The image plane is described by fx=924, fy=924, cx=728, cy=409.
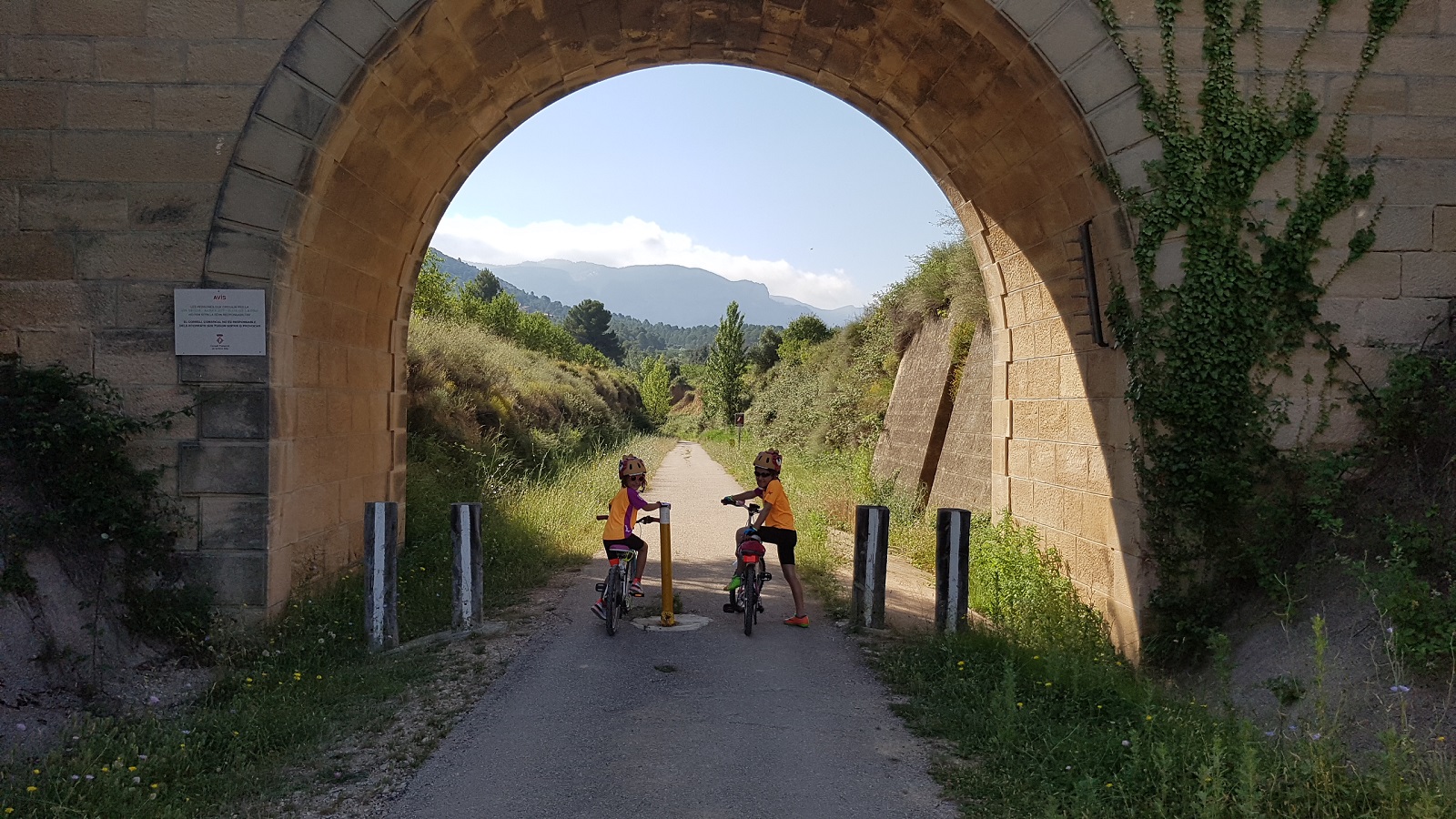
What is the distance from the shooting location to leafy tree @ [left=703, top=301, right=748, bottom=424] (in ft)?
177

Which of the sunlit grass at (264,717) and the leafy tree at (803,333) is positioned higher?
the leafy tree at (803,333)

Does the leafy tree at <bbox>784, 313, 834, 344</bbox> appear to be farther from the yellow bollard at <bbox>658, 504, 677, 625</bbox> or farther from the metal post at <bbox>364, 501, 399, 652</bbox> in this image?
the metal post at <bbox>364, 501, 399, 652</bbox>

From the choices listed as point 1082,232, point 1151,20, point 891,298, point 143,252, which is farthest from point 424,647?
point 891,298

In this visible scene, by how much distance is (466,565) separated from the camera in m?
7.59

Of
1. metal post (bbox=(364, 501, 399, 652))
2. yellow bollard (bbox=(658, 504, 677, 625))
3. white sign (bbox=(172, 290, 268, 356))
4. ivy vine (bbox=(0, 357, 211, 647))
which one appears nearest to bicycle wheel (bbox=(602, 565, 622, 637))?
yellow bollard (bbox=(658, 504, 677, 625))

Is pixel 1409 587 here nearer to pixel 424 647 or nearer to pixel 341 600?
pixel 424 647

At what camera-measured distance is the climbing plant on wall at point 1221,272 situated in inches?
259

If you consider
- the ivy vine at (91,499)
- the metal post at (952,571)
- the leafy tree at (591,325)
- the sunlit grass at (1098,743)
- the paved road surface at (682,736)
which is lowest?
the paved road surface at (682,736)

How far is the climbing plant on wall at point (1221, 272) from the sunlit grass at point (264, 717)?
5.35 metres

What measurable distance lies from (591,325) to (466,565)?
122071 mm

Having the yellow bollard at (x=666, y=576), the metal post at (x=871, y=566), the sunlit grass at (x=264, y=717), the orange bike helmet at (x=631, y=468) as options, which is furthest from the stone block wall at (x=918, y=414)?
the orange bike helmet at (x=631, y=468)

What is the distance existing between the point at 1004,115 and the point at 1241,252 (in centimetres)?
229

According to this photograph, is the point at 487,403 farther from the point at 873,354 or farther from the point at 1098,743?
the point at 1098,743

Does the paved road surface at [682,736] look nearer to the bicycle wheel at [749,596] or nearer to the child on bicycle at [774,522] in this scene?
the bicycle wheel at [749,596]
